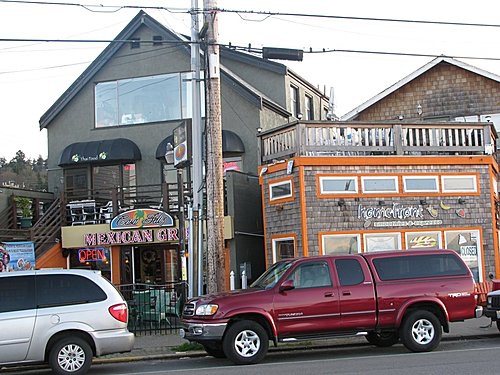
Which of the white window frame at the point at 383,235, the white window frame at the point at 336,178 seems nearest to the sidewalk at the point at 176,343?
the white window frame at the point at 383,235

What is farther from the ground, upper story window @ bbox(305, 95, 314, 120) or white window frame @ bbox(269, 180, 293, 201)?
upper story window @ bbox(305, 95, 314, 120)

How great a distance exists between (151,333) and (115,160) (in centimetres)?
1007

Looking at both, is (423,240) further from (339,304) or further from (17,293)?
(17,293)

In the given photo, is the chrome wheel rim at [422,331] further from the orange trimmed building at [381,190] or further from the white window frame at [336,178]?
the white window frame at [336,178]

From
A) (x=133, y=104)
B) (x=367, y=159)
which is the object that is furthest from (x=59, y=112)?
(x=367, y=159)

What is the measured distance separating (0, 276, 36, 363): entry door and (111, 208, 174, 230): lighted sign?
9.70m

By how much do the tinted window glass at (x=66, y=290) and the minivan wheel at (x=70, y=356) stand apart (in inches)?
23.9

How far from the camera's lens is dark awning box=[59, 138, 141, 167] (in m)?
24.9

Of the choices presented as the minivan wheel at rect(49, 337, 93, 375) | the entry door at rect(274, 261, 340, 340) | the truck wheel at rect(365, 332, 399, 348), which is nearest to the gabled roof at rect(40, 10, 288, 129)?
the truck wheel at rect(365, 332, 399, 348)

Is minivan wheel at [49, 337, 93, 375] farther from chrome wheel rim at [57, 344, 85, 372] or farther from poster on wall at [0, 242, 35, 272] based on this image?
poster on wall at [0, 242, 35, 272]

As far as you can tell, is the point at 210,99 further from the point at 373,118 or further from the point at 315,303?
the point at 373,118

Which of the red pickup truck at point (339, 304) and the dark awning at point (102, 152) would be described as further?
the dark awning at point (102, 152)

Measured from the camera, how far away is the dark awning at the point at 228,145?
78.0ft

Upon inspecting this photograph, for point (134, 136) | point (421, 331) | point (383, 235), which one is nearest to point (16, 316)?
point (421, 331)
